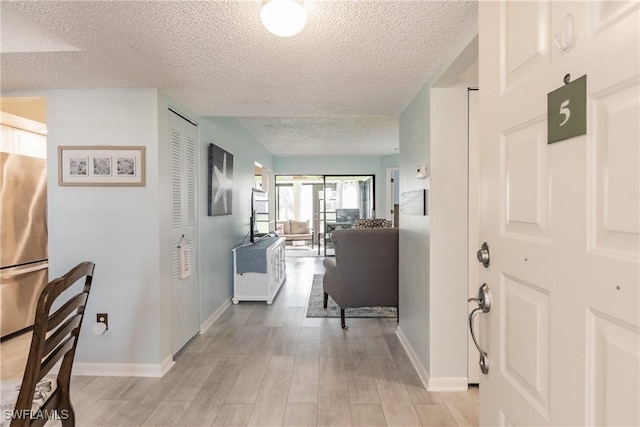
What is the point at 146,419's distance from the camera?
77.4 inches

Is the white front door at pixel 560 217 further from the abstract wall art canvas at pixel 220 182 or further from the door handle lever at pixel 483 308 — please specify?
the abstract wall art canvas at pixel 220 182

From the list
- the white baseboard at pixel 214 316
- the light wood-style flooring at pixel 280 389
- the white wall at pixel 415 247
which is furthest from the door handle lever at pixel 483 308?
the white baseboard at pixel 214 316

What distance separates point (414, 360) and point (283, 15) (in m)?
2.50

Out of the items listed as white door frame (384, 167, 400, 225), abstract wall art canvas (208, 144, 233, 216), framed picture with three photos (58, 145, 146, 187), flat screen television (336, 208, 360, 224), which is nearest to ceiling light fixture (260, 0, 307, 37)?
framed picture with three photos (58, 145, 146, 187)

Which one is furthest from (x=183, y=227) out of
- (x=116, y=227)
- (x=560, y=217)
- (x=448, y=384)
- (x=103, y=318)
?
(x=560, y=217)

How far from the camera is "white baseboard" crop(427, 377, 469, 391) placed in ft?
7.52

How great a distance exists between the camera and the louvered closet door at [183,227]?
2.72 meters

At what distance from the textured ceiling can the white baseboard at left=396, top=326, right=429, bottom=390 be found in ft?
6.66

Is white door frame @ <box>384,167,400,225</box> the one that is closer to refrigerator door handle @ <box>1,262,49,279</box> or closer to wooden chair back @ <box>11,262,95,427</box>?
refrigerator door handle @ <box>1,262,49,279</box>

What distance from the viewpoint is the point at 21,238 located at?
10.2ft

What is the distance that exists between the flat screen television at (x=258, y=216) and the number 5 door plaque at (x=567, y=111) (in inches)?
173

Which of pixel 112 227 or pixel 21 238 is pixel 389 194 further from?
pixel 21 238

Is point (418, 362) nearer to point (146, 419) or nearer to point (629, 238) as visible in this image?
point (146, 419)

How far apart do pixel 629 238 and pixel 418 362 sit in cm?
230
